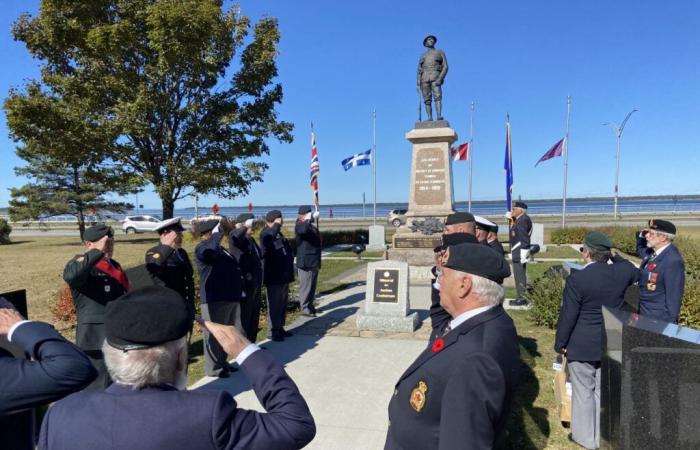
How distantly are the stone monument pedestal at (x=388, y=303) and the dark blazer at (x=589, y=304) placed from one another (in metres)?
3.42

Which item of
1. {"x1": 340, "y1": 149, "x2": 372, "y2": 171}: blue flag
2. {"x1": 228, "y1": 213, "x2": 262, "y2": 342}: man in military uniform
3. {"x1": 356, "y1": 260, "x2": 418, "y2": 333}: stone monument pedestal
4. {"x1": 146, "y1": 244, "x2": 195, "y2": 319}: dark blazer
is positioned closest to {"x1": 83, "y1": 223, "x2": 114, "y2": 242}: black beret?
{"x1": 146, "y1": 244, "x2": 195, "y2": 319}: dark blazer

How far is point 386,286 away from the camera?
7242 millimetres

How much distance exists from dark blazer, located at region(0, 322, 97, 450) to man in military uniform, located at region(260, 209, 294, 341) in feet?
17.2

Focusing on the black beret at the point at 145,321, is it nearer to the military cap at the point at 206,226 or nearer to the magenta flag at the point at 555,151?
the military cap at the point at 206,226

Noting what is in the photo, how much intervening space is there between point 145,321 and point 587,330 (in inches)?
139

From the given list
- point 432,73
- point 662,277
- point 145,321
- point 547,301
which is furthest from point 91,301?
point 432,73

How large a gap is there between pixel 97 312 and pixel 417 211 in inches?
424

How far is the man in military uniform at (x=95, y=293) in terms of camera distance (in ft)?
12.4

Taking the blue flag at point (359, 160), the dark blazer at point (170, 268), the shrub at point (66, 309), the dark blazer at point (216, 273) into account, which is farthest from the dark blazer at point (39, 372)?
the blue flag at point (359, 160)

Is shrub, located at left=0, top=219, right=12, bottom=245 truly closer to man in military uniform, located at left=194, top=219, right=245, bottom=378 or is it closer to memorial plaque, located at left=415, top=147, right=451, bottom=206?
memorial plaque, located at left=415, top=147, right=451, bottom=206

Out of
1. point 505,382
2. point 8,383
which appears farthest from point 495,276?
point 8,383

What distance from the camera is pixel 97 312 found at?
3875 mm

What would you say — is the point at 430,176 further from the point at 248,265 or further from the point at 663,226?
the point at 663,226

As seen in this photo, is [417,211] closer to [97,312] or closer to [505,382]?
[97,312]
